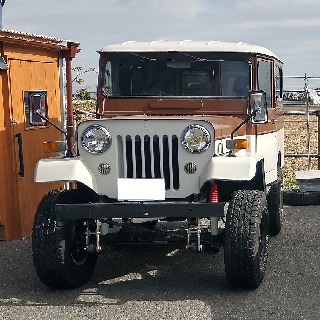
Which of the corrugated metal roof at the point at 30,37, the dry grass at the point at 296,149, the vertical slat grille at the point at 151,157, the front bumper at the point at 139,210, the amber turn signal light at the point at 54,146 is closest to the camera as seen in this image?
the front bumper at the point at 139,210

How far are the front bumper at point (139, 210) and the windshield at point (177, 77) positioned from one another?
176cm

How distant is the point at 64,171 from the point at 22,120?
282 centimetres

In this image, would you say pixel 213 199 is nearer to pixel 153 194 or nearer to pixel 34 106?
pixel 153 194

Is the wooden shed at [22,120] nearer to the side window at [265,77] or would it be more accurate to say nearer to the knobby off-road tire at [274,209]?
the side window at [265,77]

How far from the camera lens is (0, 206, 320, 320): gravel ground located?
5352 millimetres

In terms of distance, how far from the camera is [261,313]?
5285mm

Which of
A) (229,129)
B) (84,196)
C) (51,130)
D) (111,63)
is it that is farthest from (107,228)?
(51,130)

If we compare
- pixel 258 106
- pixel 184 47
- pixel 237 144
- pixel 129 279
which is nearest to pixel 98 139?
pixel 237 144

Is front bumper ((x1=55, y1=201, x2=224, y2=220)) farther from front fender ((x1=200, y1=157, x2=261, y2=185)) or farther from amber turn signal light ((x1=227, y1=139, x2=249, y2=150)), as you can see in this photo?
amber turn signal light ((x1=227, y1=139, x2=249, y2=150))

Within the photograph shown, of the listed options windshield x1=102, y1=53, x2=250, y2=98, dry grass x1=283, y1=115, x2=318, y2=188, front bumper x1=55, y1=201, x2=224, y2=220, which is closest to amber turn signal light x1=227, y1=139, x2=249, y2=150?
front bumper x1=55, y1=201, x2=224, y2=220

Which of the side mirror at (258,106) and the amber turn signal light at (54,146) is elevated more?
the side mirror at (258,106)

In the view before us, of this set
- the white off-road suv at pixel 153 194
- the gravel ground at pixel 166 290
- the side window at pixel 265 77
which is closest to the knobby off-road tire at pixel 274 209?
the gravel ground at pixel 166 290

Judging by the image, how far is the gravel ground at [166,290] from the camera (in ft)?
17.6

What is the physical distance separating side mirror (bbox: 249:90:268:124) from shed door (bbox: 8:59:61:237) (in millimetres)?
3075
